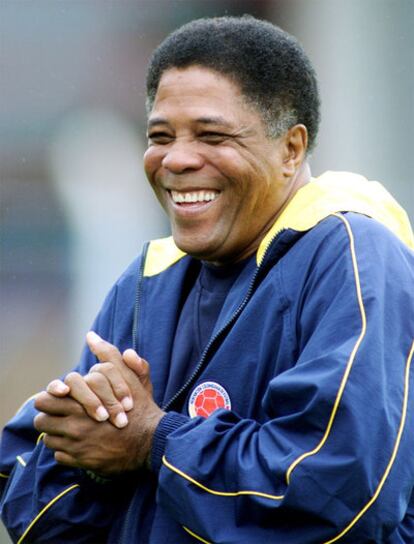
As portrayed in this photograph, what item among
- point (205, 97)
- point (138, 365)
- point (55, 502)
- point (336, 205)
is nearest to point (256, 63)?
point (205, 97)

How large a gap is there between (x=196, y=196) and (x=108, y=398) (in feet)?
1.80

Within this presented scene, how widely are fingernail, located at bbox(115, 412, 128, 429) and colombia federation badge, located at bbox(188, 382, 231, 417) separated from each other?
186 millimetres

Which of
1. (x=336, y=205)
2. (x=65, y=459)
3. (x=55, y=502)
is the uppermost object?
(x=336, y=205)

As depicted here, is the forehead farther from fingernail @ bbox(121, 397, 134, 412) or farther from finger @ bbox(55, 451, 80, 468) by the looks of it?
finger @ bbox(55, 451, 80, 468)

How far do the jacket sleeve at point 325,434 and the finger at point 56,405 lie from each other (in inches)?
8.5

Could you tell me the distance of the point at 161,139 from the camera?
2.79 metres

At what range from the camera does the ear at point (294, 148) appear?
282 centimetres

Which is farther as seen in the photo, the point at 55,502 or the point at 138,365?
the point at 55,502

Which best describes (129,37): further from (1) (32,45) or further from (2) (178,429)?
(2) (178,429)

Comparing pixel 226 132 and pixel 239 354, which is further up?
pixel 226 132

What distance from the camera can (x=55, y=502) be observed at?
2795 mm

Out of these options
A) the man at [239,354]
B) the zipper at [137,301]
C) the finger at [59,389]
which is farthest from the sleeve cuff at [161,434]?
the zipper at [137,301]

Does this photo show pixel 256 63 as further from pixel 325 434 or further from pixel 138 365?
pixel 325 434

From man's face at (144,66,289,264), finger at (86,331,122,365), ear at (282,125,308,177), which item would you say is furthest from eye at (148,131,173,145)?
finger at (86,331,122,365)
